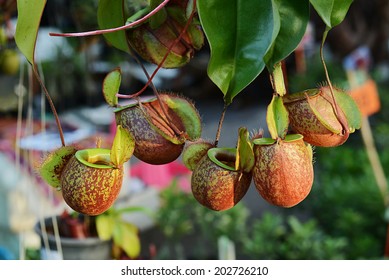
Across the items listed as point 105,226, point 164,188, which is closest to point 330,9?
point 105,226

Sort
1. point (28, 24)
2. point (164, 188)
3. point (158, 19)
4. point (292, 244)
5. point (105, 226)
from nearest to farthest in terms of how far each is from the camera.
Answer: point (28, 24), point (158, 19), point (105, 226), point (292, 244), point (164, 188)

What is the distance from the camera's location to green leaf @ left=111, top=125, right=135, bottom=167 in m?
0.62

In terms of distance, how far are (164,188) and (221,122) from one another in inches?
79.9

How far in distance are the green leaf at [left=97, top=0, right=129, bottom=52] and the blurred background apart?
21.7 inches

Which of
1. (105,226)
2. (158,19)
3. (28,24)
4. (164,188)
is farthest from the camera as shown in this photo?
(164,188)

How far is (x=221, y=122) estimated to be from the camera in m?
0.65

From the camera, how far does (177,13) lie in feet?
2.36

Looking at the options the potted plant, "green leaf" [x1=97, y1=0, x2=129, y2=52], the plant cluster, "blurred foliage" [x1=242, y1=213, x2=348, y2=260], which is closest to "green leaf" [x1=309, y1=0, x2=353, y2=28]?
the plant cluster

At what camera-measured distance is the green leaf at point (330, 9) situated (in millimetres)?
581

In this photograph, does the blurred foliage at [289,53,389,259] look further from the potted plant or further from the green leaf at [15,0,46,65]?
the green leaf at [15,0,46,65]

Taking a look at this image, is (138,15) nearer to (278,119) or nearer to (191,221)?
(278,119)

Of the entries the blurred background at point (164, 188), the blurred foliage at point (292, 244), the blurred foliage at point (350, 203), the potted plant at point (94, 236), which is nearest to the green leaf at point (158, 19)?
the blurred background at point (164, 188)

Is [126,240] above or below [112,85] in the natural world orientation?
below
